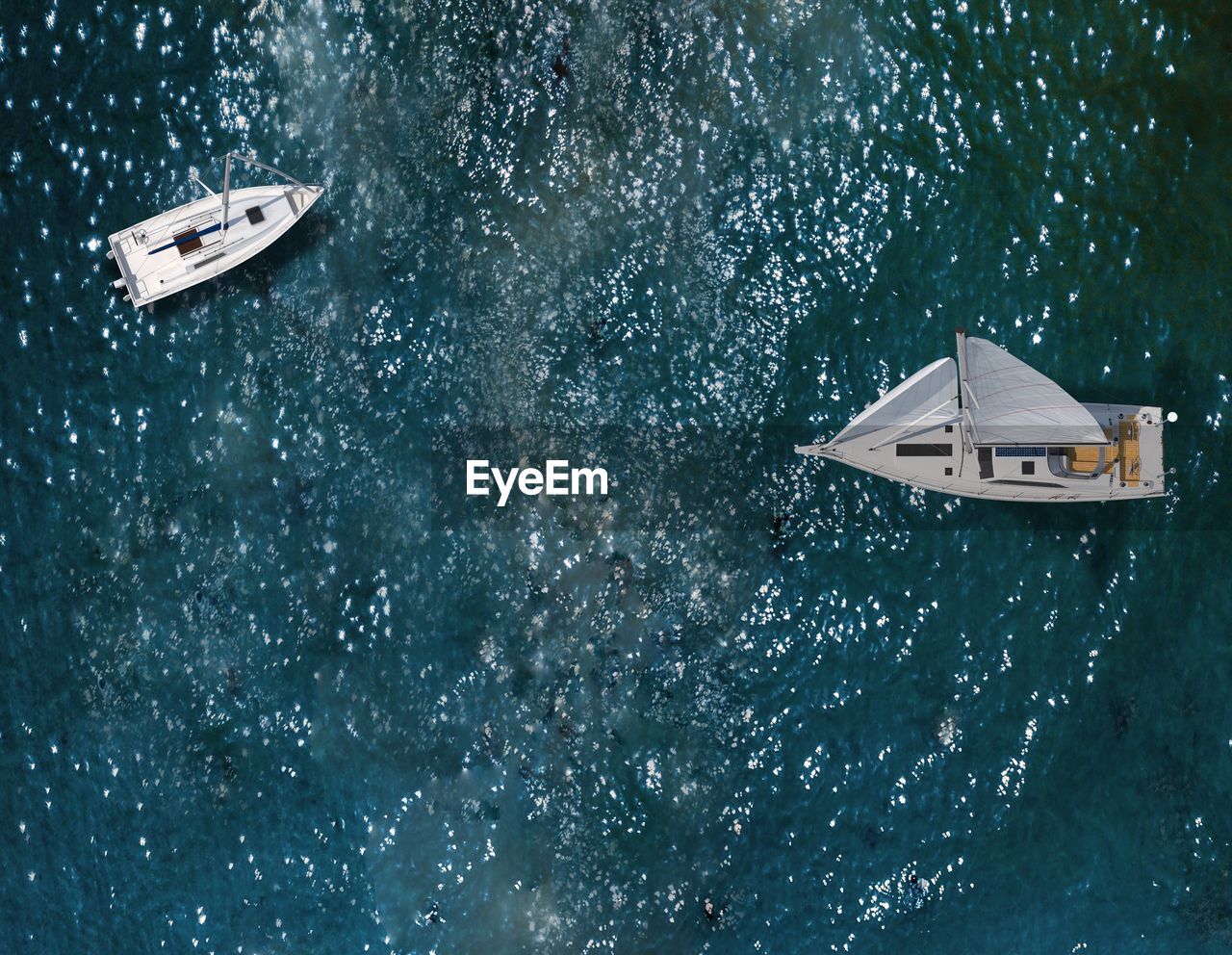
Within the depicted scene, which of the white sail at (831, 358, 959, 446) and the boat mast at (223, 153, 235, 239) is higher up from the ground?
the boat mast at (223, 153, 235, 239)

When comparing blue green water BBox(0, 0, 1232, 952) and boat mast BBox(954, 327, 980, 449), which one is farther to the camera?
blue green water BBox(0, 0, 1232, 952)

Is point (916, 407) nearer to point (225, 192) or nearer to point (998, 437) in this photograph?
point (998, 437)

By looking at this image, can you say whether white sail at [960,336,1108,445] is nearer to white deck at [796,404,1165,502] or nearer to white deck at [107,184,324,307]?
white deck at [796,404,1165,502]

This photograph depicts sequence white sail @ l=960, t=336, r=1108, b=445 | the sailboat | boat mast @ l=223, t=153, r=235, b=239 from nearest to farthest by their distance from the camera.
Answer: white sail @ l=960, t=336, r=1108, b=445, the sailboat, boat mast @ l=223, t=153, r=235, b=239

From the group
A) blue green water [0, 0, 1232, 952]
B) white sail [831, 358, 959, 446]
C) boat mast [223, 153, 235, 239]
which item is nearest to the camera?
white sail [831, 358, 959, 446]

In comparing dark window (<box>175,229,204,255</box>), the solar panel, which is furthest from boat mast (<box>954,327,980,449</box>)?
dark window (<box>175,229,204,255</box>)

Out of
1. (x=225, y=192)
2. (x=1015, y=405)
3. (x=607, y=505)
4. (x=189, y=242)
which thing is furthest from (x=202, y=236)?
(x=1015, y=405)
